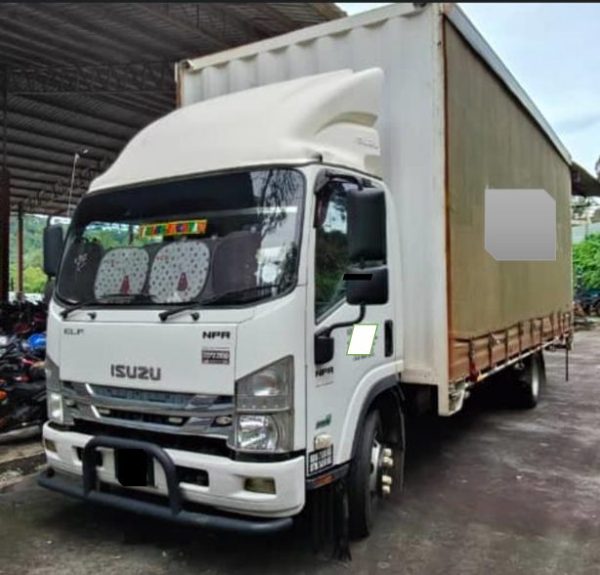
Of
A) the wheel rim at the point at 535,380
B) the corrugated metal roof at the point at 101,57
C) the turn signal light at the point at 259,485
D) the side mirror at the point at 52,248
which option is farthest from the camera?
the corrugated metal roof at the point at 101,57

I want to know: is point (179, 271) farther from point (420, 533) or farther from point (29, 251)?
point (29, 251)

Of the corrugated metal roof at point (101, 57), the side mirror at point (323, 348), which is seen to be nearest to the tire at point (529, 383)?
the side mirror at point (323, 348)

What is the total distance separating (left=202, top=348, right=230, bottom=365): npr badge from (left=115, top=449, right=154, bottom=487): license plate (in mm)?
624

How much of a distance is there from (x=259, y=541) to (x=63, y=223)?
241 centimetres

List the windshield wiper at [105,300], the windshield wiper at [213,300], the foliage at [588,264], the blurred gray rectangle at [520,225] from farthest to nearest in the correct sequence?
the foliage at [588,264]
the blurred gray rectangle at [520,225]
the windshield wiper at [105,300]
the windshield wiper at [213,300]

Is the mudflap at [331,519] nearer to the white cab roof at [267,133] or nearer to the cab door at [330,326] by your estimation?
the cab door at [330,326]

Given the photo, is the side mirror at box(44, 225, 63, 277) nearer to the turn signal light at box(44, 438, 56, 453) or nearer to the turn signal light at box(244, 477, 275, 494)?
the turn signal light at box(44, 438, 56, 453)

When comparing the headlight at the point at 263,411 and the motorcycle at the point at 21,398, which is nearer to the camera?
the headlight at the point at 263,411

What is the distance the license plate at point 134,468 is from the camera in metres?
3.31

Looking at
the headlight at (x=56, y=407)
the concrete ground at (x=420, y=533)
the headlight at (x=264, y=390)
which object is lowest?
the concrete ground at (x=420, y=533)

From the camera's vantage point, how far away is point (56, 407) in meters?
3.71

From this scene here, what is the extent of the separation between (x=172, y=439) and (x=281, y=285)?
0.96 m

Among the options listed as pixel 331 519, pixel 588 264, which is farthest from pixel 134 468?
pixel 588 264

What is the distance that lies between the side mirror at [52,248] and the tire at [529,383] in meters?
5.40
